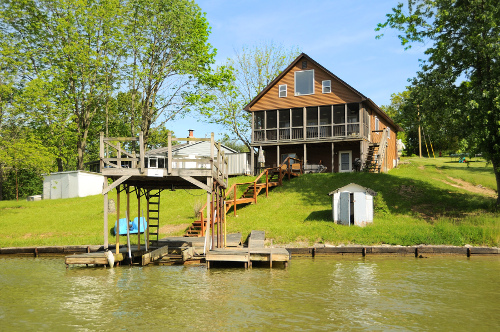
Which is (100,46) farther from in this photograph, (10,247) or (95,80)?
(10,247)

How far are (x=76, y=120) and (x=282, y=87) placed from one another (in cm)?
1964

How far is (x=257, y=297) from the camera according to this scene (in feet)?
42.2

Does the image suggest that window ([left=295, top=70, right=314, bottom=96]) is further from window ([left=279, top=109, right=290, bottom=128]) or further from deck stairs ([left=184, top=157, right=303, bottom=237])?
deck stairs ([left=184, top=157, right=303, bottom=237])

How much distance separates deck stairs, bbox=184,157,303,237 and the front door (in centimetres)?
352

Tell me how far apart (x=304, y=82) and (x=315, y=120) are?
3.36 meters

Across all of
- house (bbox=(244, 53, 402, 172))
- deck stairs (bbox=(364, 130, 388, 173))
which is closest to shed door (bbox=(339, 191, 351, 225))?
deck stairs (bbox=(364, 130, 388, 173))

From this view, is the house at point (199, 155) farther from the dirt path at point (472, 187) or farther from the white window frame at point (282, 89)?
the dirt path at point (472, 187)

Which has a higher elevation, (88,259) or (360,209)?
(360,209)

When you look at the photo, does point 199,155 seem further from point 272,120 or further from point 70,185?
point 70,185

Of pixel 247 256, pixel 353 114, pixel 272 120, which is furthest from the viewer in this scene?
pixel 272 120

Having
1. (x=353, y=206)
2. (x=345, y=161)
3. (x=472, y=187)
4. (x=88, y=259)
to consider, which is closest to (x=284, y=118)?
(x=345, y=161)

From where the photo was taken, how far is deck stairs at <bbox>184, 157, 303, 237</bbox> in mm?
25750

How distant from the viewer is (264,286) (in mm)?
14375

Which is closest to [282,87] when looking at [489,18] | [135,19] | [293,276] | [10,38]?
[135,19]
